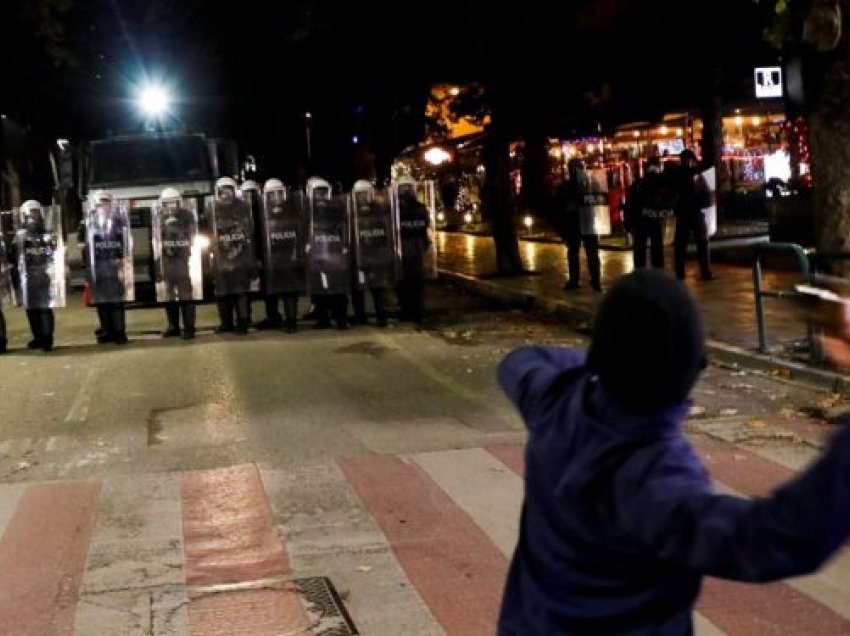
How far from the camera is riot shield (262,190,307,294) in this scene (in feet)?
51.2

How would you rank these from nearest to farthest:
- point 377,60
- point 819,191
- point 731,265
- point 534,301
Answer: point 819,191
point 534,301
point 731,265
point 377,60

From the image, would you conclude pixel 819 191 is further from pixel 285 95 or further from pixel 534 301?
pixel 285 95

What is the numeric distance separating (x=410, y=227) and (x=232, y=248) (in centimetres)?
230

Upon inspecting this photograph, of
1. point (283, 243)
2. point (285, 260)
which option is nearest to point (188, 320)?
point (285, 260)

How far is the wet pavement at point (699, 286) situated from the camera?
1267 centimetres

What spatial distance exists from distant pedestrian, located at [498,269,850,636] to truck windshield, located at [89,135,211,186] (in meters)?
19.3

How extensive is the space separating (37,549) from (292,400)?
4300 millimetres

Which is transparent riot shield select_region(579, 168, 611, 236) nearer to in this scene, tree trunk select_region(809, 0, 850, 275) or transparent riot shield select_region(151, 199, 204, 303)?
transparent riot shield select_region(151, 199, 204, 303)

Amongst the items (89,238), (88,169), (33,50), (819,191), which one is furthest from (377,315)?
(33,50)

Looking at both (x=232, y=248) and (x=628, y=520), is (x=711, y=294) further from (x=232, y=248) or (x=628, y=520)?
Answer: (x=628, y=520)

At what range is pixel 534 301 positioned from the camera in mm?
17438

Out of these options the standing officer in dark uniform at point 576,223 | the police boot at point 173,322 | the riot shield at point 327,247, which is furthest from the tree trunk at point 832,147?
the police boot at point 173,322

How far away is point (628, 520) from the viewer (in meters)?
2.09

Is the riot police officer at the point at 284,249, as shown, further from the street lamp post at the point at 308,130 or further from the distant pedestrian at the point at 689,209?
the street lamp post at the point at 308,130
